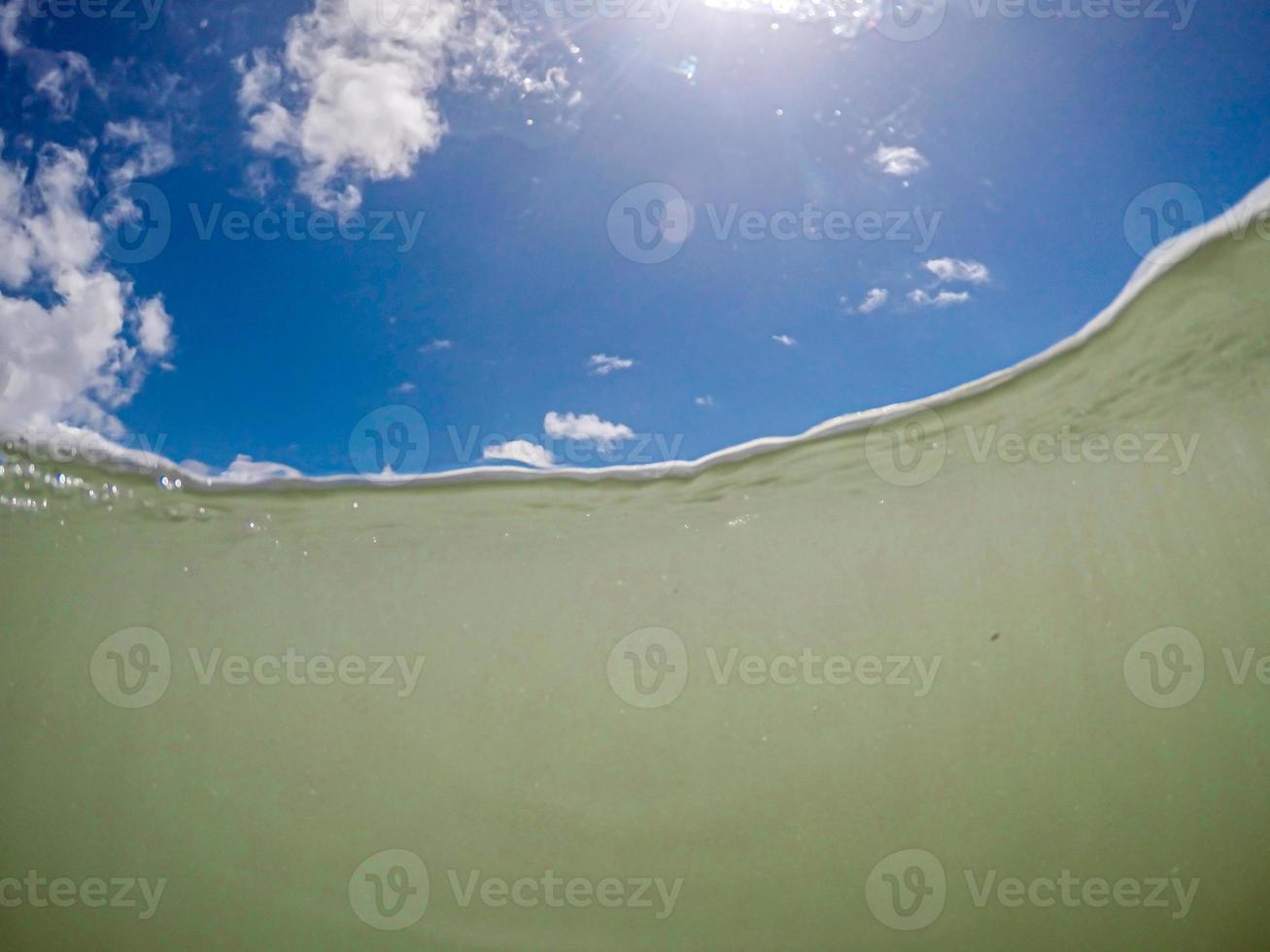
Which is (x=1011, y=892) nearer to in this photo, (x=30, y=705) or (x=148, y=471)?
(x=148, y=471)

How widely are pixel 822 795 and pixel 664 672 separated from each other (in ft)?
4.39

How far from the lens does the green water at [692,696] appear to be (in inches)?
165

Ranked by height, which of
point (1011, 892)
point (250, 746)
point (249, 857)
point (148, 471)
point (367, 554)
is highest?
point (148, 471)

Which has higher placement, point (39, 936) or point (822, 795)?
point (822, 795)

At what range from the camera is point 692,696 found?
4.69 meters

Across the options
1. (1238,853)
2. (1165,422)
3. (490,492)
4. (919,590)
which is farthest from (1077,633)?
(490,492)

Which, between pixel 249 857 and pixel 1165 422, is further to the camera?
pixel 249 857

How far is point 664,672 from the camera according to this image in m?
4.82

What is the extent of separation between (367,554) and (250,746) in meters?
1.67

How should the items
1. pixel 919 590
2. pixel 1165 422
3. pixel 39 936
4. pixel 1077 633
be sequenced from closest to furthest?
pixel 1165 422 < pixel 1077 633 < pixel 919 590 < pixel 39 936

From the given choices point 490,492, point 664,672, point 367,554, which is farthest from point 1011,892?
point 367,554

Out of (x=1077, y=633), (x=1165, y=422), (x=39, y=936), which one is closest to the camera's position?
(x=1165, y=422)

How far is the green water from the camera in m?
4.20

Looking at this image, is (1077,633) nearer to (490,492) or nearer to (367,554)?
(490,492)
